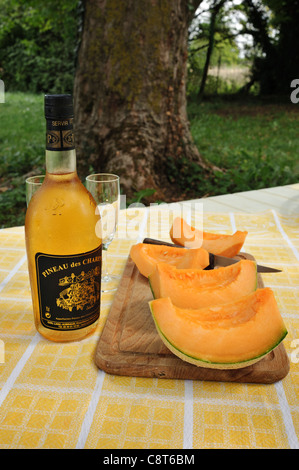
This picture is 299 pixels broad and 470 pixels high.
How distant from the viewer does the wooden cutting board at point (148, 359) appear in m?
0.82

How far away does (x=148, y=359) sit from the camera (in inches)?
33.6

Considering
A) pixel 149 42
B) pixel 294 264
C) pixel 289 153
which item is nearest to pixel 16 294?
pixel 294 264

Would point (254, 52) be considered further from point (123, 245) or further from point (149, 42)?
point (123, 245)

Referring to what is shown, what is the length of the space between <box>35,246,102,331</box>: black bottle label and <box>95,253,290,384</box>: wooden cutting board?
0.08 m

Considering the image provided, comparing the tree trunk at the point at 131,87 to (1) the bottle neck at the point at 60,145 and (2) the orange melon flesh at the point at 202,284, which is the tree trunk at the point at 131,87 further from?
(1) the bottle neck at the point at 60,145

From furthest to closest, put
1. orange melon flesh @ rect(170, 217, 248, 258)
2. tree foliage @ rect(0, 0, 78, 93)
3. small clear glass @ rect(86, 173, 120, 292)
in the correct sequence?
tree foliage @ rect(0, 0, 78, 93) → orange melon flesh @ rect(170, 217, 248, 258) → small clear glass @ rect(86, 173, 120, 292)

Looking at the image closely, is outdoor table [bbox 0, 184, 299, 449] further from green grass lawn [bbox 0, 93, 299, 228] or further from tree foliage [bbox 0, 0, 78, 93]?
tree foliage [bbox 0, 0, 78, 93]

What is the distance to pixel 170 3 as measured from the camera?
3.27 m

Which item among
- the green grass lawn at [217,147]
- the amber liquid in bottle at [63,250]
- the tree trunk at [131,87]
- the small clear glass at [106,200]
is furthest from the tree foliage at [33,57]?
the amber liquid in bottle at [63,250]

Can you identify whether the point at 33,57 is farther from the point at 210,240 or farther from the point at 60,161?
the point at 60,161

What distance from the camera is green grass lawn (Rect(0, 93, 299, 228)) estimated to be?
4.00 m

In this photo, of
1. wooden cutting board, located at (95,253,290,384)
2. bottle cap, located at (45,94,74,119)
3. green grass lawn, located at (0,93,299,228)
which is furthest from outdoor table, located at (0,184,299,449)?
green grass lawn, located at (0,93,299,228)

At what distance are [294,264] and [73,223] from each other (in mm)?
802

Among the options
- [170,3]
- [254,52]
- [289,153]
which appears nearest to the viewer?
[170,3]
